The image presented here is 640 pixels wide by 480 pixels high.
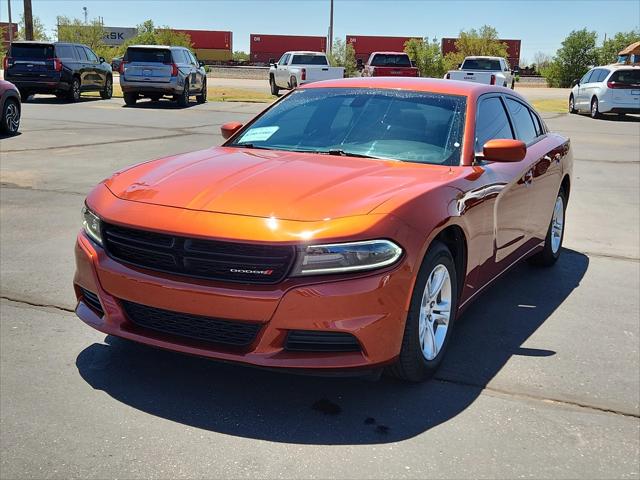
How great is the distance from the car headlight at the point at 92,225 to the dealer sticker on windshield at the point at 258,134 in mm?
1387

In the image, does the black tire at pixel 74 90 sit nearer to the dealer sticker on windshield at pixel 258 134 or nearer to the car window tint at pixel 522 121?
the dealer sticker on windshield at pixel 258 134

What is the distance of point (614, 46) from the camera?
59.7 m

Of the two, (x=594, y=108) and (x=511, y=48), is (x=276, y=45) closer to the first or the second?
(x=511, y=48)

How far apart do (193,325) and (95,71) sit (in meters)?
24.1

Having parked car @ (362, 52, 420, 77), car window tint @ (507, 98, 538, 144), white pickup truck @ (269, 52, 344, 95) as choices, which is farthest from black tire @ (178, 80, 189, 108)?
car window tint @ (507, 98, 538, 144)

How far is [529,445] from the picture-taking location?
123 inches

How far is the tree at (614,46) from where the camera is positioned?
55.2m

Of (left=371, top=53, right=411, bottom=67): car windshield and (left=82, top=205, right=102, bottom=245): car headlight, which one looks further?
(left=371, top=53, right=411, bottom=67): car windshield

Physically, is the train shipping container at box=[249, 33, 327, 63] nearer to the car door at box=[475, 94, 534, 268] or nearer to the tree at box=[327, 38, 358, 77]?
the tree at box=[327, 38, 358, 77]

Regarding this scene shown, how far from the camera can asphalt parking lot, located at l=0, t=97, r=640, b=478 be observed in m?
2.95

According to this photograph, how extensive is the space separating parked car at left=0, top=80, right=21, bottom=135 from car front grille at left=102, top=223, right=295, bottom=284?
11.5 meters

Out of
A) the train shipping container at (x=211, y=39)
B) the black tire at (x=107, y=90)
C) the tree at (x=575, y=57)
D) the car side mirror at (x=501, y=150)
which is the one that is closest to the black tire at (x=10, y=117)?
the car side mirror at (x=501, y=150)

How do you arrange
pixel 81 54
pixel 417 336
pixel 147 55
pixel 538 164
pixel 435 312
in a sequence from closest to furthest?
pixel 417 336 < pixel 435 312 < pixel 538 164 < pixel 147 55 < pixel 81 54

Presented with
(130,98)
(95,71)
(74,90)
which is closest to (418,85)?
(130,98)
